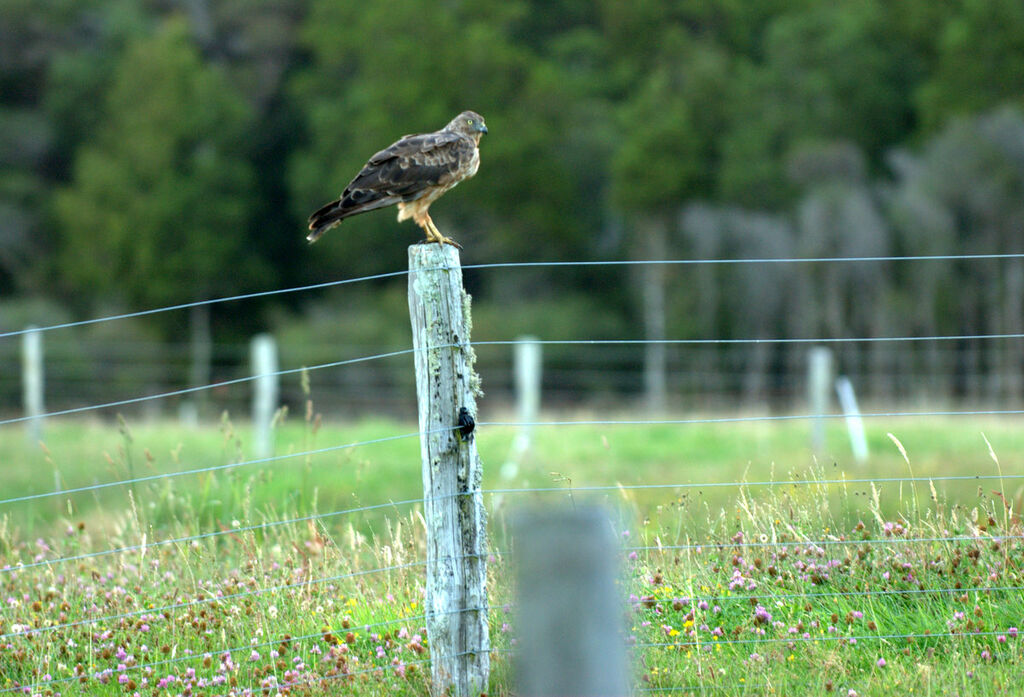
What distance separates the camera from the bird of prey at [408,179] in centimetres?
590

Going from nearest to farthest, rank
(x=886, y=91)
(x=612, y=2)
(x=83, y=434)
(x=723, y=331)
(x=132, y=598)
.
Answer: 1. (x=132, y=598)
2. (x=83, y=434)
3. (x=723, y=331)
4. (x=886, y=91)
5. (x=612, y=2)

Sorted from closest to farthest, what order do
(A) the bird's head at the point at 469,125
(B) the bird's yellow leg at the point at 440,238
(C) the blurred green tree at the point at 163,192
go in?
(B) the bird's yellow leg at the point at 440,238
(A) the bird's head at the point at 469,125
(C) the blurred green tree at the point at 163,192

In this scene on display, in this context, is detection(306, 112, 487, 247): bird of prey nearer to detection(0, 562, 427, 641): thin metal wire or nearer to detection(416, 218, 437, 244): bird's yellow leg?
detection(416, 218, 437, 244): bird's yellow leg

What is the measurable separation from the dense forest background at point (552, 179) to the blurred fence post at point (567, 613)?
26.2m

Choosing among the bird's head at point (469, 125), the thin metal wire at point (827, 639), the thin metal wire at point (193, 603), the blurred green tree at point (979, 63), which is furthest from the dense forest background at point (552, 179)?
the thin metal wire at point (827, 639)

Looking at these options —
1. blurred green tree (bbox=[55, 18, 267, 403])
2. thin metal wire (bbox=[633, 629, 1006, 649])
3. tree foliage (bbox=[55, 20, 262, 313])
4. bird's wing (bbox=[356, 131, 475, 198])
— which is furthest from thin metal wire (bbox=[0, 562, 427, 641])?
tree foliage (bbox=[55, 20, 262, 313])

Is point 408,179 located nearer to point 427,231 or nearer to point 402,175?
point 402,175

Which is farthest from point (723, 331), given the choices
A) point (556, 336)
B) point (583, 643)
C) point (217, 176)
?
point (583, 643)

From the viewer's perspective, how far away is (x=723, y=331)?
1336 inches

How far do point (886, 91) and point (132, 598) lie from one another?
34.7 meters

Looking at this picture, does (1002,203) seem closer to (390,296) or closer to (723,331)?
(723,331)

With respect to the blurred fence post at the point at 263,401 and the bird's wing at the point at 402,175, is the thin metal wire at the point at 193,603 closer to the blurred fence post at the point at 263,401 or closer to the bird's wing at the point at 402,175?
the bird's wing at the point at 402,175

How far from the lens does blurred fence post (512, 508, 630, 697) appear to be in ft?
8.37

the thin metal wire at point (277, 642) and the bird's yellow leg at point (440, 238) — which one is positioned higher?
the bird's yellow leg at point (440, 238)
